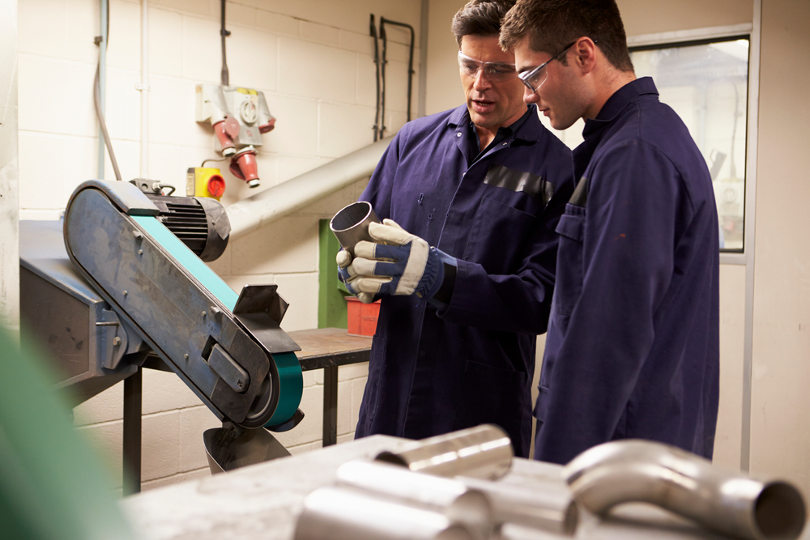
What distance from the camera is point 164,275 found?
4.87ft

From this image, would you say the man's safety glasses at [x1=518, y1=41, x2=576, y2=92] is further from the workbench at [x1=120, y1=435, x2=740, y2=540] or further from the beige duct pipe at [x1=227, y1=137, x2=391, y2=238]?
the beige duct pipe at [x1=227, y1=137, x2=391, y2=238]

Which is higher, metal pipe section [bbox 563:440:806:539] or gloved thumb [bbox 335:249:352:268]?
gloved thumb [bbox 335:249:352:268]

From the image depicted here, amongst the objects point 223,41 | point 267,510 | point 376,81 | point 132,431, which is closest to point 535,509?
point 267,510

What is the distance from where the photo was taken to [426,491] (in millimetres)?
475

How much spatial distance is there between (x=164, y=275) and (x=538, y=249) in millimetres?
803

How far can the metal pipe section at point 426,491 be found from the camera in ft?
1.50

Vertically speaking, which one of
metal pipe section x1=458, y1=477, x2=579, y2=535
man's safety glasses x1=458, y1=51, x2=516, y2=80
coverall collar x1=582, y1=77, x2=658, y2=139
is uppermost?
man's safety glasses x1=458, y1=51, x2=516, y2=80

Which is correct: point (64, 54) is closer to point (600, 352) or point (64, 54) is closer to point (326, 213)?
point (326, 213)

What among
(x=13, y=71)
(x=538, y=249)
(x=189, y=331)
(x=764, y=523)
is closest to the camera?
(x=764, y=523)

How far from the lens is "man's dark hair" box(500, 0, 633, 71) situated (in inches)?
50.9

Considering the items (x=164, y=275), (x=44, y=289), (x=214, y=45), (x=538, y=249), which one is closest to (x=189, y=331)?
(x=164, y=275)

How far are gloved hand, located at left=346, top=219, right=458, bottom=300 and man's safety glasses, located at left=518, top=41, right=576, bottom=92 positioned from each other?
373mm

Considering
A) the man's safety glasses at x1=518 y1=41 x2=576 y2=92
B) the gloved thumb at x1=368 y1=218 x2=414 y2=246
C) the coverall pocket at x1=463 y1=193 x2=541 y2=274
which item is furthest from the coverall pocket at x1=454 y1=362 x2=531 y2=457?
the man's safety glasses at x1=518 y1=41 x2=576 y2=92

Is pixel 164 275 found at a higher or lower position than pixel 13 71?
lower
